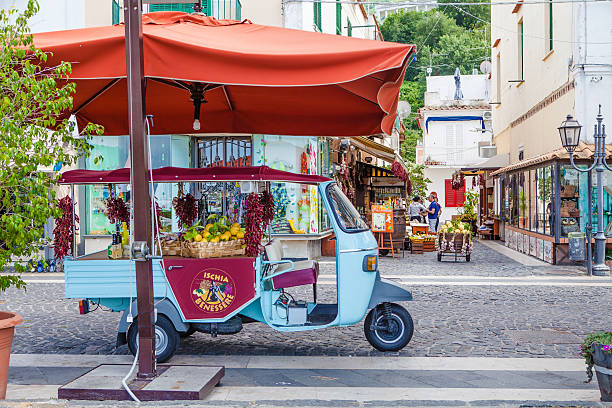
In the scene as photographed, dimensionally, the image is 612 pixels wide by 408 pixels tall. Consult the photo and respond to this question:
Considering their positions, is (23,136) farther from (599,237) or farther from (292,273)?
(599,237)

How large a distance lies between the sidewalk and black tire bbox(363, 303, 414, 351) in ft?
0.63

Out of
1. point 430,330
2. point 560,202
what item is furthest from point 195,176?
point 560,202

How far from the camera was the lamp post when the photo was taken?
1333 cm

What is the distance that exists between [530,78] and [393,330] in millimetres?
15334

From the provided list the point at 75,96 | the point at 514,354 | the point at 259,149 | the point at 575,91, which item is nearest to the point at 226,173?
the point at 75,96

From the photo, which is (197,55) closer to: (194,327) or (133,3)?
(133,3)

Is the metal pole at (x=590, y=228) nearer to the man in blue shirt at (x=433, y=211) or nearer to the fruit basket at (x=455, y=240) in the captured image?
the fruit basket at (x=455, y=240)

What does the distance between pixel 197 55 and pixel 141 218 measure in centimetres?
133

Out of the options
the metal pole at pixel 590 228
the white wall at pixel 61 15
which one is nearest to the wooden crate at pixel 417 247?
the metal pole at pixel 590 228

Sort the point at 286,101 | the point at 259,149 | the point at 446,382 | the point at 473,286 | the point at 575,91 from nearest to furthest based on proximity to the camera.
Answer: the point at 446,382
the point at 286,101
the point at 473,286
the point at 575,91
the point at 259,149

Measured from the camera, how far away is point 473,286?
11.9m

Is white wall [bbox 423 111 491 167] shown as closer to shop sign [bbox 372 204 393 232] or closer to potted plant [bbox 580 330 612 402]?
shop sign [bbox 372 204 393 232]

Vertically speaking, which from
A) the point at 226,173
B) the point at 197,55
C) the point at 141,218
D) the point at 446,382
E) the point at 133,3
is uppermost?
the point at 133,3

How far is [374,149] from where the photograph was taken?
20875mm
